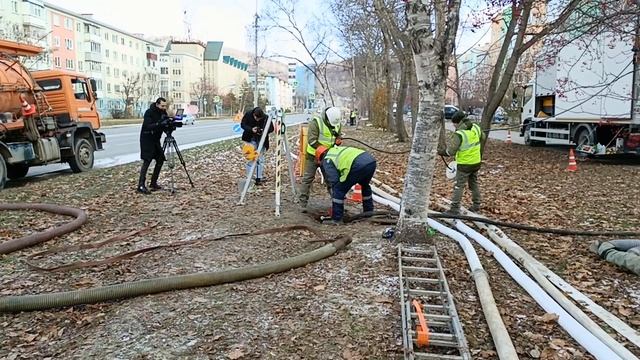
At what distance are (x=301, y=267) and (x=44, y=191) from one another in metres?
7.50

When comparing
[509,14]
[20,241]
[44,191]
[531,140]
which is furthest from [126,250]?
[531,140]

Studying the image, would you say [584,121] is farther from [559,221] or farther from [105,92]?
[105,92]

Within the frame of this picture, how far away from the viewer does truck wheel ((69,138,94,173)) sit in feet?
45.3

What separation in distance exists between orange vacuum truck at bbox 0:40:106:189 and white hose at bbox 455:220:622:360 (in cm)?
1019

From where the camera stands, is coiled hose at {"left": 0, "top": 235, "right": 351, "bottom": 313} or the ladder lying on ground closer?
the ladder lying on ground

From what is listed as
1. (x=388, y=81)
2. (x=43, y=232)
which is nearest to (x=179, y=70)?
(x=388, y=81)

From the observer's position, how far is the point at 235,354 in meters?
3.54

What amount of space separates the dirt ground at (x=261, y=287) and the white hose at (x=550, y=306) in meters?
0.06

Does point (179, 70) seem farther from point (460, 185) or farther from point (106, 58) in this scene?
point (460, 185)

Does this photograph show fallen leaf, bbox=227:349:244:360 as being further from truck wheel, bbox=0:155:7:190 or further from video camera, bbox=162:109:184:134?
truck wheel, bbox=0:155:7:190

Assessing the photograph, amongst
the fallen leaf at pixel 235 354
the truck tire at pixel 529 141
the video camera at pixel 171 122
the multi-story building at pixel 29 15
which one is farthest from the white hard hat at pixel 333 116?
the multi-story building at pixel 29 15

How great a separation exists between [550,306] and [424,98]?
250 centimetres

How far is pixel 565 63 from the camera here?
16.4 metres

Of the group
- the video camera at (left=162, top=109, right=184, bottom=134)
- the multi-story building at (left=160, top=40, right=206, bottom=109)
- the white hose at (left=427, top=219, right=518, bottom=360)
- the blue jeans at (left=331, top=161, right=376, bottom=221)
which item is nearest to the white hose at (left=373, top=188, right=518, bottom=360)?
the white hose at (left=427, top=219, right=518, bottom=360)
